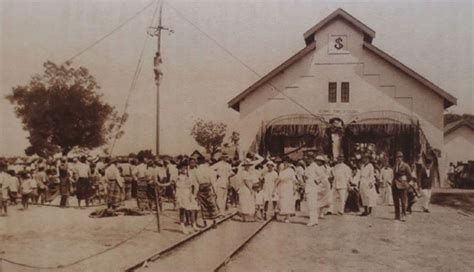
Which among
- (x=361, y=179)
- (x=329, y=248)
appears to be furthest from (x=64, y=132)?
(x=361, y=179)

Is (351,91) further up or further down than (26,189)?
further up

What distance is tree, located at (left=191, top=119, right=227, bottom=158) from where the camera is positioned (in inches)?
227

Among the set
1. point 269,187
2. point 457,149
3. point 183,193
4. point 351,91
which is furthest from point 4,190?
point 457,149

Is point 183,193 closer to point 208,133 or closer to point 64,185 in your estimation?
point 208,133

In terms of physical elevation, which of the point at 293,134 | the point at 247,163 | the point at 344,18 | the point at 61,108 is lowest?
the point at 247,163

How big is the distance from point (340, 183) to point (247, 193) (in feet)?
3.51

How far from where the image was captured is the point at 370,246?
5.29 metres

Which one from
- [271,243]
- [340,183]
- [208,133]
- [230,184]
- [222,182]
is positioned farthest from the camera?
[230,184]

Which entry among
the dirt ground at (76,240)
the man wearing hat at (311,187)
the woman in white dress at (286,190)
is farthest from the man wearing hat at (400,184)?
the dirt ground at (76,240)

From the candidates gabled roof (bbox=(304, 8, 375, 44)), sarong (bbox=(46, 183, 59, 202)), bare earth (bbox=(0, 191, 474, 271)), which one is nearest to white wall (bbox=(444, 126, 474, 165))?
bare earth (bbox=(0, 191, 474, 271))

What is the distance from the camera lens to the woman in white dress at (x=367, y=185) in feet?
20.9

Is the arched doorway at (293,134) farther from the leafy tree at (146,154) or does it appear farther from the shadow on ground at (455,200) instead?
the shadow on ground at (455,200)

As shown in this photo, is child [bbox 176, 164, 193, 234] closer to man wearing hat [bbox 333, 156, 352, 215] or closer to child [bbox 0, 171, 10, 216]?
man wearing hat [bbox 333, 156, 352, 215]

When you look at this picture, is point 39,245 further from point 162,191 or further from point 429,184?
point 429,184
